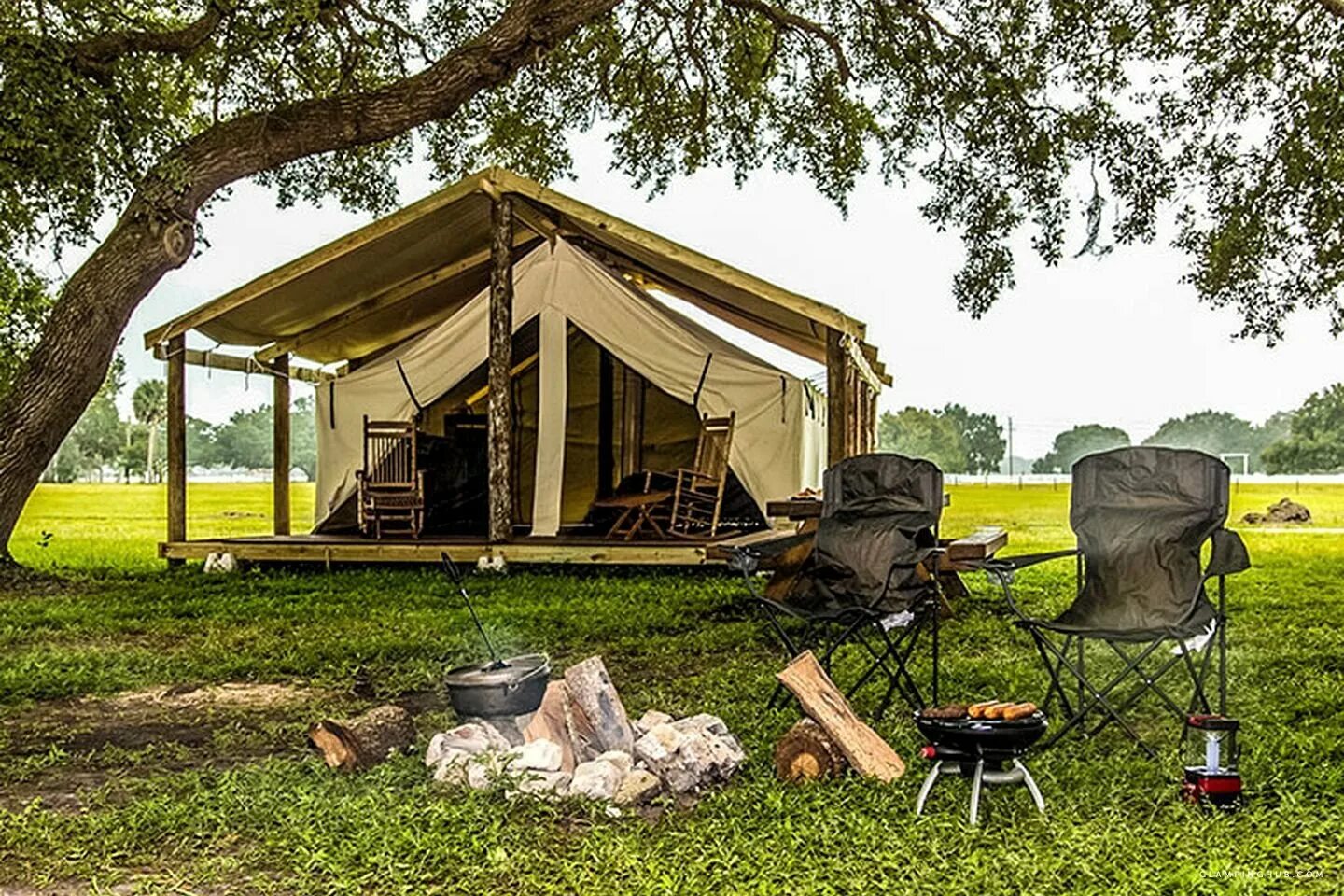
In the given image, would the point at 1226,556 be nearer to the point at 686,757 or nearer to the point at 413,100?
the point at 686,757

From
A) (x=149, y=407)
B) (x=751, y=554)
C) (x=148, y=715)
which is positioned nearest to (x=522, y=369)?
(x=148, y=715)

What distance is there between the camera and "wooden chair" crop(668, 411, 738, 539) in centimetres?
841

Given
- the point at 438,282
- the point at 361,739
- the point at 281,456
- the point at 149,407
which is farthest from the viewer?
the point at 149,407

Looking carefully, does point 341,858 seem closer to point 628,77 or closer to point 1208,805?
point 1208,805

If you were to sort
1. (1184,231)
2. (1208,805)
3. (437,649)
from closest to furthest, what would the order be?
(1208,805) < (437,649) < (1184,231)

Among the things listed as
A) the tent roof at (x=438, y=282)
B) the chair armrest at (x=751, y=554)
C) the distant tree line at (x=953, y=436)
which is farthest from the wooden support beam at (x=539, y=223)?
the distant tree line at (x=953, y=436)

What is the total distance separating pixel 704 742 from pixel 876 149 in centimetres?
786

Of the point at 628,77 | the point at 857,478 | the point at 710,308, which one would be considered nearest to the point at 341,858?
the point at 857,478

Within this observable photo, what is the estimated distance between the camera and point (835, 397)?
8.03 m

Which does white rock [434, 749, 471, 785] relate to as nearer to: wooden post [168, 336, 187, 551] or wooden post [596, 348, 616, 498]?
wooden post [168, 336, 187, 551]

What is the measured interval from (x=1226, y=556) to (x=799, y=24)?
23.3ft

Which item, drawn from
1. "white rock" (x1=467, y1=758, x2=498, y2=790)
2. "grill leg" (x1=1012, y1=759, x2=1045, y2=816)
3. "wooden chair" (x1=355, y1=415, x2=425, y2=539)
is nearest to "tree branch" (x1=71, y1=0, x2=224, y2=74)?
"wooden chair" (x1=355, y1=415, x2=425, y2=539)

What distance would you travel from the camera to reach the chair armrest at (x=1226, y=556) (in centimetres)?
316

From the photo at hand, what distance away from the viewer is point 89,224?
20.2 feet
